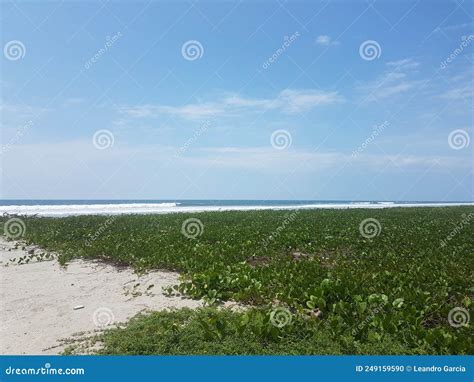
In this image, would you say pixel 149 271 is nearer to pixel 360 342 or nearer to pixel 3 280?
pixel 3 280

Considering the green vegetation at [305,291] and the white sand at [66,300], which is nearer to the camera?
the green vegetation at [305,291]

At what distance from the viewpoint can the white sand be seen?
21.6 feet

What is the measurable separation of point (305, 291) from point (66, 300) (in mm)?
5145

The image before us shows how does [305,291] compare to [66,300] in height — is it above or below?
above

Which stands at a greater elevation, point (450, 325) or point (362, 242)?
point (362, 242)

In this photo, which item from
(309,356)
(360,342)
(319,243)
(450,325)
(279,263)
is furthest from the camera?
(319,243)

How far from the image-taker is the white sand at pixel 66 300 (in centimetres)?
659

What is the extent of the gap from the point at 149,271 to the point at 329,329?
5.88 meters

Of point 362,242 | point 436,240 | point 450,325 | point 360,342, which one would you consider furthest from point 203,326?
point 436,240

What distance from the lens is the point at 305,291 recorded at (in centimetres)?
756

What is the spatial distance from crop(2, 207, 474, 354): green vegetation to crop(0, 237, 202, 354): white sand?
1.98 feet

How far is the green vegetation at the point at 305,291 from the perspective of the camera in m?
5.65

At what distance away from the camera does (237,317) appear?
643 cm

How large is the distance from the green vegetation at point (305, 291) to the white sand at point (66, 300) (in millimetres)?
603
